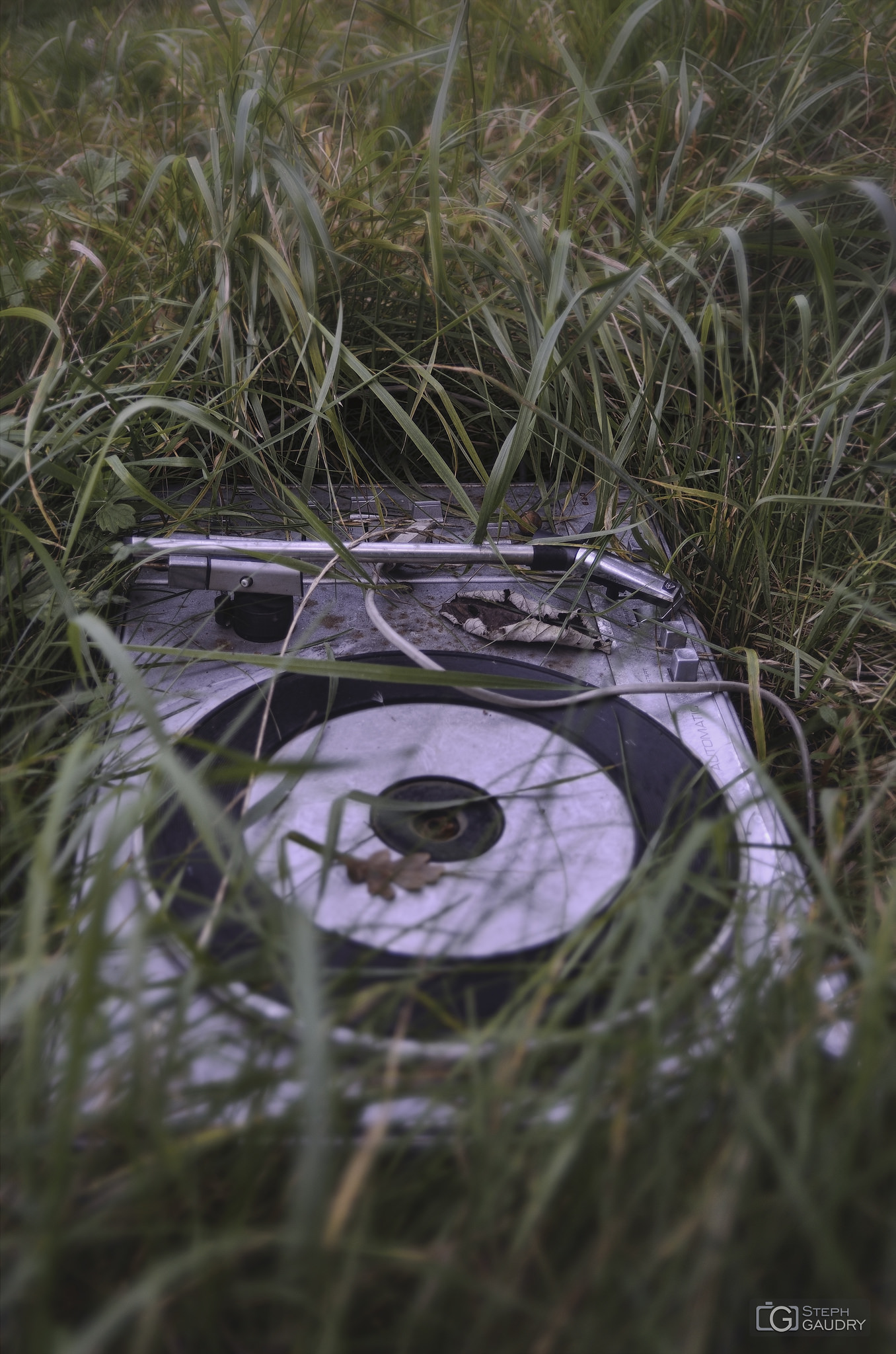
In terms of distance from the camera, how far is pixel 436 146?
43.0 inches

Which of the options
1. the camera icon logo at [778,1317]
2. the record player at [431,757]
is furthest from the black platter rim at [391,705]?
the camera icon logo at [778,1317]

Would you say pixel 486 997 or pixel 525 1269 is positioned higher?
pixel 486 997

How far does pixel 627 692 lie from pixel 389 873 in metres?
0.30

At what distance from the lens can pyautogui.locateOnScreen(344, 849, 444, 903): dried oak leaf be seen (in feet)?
2.34

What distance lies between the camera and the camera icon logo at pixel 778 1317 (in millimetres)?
486

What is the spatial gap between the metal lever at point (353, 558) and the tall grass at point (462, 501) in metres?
0.04

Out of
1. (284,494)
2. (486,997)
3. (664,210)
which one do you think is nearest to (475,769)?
(486,997)

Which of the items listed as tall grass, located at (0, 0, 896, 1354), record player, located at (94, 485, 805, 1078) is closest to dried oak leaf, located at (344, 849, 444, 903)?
record player, located at (94, 485, 805, 1078)

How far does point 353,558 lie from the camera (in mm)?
982

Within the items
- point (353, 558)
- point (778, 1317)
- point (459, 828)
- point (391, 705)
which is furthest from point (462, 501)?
point (778, 1317)

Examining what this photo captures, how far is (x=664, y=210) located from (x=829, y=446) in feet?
1.55

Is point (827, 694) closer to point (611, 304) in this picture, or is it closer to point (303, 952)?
point (611, 304)

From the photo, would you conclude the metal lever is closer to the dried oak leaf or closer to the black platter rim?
the black platter rim
